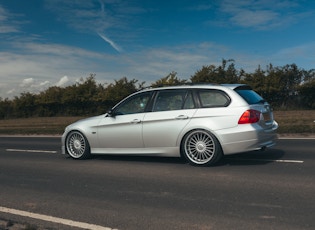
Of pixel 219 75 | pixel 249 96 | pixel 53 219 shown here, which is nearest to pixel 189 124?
pixel 249 96

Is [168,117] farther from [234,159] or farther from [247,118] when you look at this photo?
[234,159]

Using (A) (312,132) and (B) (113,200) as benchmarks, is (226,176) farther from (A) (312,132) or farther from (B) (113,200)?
(A) (312,132)

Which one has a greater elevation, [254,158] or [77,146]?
[77,146]

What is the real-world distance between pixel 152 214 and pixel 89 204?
104cm

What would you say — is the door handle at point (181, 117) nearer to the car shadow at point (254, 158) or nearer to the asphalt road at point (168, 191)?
the asphalt road at point (168, 191)

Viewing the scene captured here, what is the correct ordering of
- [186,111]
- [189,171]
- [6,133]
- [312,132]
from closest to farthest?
[189,171]
[186,111]
[312,132]
[6,133]

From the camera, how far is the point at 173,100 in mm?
8055

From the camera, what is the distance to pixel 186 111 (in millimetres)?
7762

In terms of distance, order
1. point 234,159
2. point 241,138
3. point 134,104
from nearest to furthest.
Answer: point 241,138 → point 234,159 → point 134,104

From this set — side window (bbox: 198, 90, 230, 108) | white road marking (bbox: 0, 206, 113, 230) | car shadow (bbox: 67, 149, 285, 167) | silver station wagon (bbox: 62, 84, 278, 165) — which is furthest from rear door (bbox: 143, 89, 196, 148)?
white road marking (bbox: 0, 206, 113, 230)

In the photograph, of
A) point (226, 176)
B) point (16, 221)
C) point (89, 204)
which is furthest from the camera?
point (226, 176)

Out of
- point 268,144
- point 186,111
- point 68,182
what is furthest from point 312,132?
point 68,182

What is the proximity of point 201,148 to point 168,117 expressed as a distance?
925 millimetres

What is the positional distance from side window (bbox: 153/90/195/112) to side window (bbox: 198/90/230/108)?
227mm
